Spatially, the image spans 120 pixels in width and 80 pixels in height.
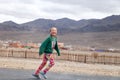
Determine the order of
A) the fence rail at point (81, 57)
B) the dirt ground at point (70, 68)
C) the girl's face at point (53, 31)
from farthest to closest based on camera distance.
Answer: the fence rail at point (81, 57) → the dirt ground at point (70, 68) → the girl's face at point (53, 31)

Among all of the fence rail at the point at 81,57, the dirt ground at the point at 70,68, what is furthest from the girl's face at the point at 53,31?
the fence rail at the point at 81,57

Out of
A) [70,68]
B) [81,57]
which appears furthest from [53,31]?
[81,57]

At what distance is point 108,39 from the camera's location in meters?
186

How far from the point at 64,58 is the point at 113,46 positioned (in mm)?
126854

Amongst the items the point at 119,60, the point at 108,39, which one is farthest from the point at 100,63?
the point at 108,39

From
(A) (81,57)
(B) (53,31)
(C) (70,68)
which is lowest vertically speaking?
(A) (81,57)

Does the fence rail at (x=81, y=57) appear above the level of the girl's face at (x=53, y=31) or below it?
below

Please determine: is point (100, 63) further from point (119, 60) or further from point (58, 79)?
point (58, 79)

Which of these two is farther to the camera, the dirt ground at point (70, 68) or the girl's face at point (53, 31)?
the dirt ground at point (70, 68)

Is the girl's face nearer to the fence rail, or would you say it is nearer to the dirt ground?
the dirt ground

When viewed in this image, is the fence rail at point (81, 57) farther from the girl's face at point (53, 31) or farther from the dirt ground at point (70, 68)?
the girl's face at point (53, 31)

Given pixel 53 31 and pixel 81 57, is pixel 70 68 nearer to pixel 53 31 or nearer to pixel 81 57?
pixel 53 31

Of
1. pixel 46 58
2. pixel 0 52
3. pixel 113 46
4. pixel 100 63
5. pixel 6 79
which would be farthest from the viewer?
pixel 113 46

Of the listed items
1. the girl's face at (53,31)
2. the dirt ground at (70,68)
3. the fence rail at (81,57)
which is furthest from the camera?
the fence rail at (81,57)
